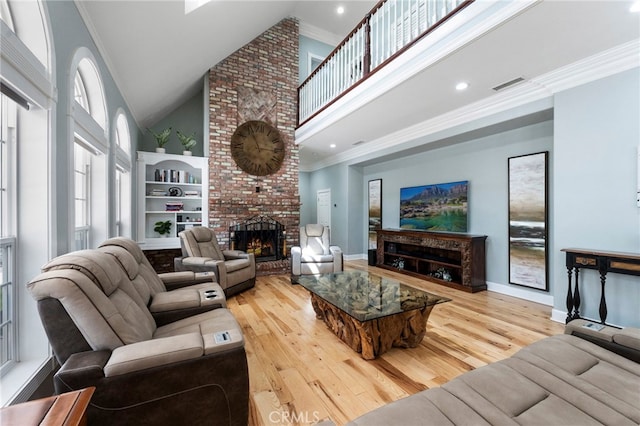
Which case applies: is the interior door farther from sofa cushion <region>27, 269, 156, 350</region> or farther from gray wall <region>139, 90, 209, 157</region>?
sofa cushion <region>27, 269, 156, 350</region>

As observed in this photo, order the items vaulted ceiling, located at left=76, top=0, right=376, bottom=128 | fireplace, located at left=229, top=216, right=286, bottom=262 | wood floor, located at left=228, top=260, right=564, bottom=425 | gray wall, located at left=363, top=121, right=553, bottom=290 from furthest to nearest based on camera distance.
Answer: fireplace, located at left=229, top=216, right=286, bottom=262 < gray wall, located at left=363, top=121, right=553, bottom=290 < vaulted ceiling, located at left=76, top=0, right=376, bottom=128 < wood floor, located at left=228, top=260, right=564, bottom=425

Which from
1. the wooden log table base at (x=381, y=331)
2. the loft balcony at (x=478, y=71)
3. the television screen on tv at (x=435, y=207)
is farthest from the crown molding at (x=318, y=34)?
the wooden log table base at (x=381, y=331)

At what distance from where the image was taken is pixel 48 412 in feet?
2.70

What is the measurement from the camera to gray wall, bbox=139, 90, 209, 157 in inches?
224

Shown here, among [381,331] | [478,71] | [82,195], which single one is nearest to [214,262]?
[82,195]

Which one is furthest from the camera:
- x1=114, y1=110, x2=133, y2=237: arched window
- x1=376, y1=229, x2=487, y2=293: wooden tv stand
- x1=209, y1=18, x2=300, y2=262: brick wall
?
x1=209, y1=18, x2=300, y2=262: brick wall

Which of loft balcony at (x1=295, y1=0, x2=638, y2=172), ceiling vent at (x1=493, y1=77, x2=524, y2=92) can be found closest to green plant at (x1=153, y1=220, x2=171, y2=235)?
loft balcony at (x1=295, y1=0, x2=638, y2=172)

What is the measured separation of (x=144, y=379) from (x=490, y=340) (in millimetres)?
2806

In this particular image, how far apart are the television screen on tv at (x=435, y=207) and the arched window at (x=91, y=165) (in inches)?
196

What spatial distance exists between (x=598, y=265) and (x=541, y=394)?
2323 millimetres

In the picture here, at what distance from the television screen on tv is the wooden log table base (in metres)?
2.82

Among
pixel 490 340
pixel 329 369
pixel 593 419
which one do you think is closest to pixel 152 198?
pixel 329 369

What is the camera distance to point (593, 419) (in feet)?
3.21

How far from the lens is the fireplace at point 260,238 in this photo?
17.9 feet
